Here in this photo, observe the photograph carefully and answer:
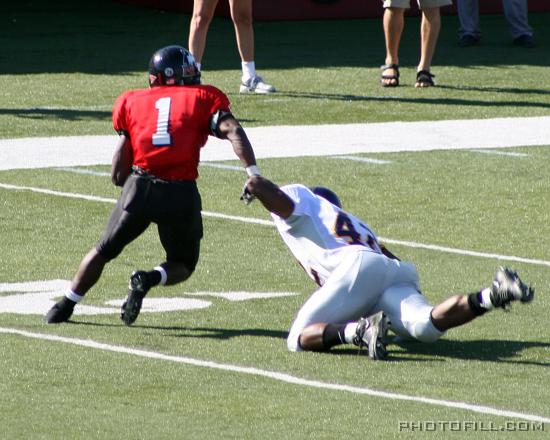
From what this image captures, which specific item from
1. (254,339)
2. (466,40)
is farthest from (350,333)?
(466,40)

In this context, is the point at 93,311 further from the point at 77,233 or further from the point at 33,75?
the point at 33,75

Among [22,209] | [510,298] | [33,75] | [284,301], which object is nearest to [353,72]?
[33,75]

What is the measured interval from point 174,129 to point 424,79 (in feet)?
32.6

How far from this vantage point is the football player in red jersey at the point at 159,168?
28.3 feet

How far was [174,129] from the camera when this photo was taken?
8.65m

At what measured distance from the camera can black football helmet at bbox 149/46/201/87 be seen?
884 centimetres

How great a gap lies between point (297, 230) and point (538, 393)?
5.52 ft

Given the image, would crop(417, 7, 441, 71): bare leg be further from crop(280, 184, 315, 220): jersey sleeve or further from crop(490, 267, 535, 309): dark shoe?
crop(490, 267, 535, 309): dark shoe

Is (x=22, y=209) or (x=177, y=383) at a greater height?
(x=177, y=383)

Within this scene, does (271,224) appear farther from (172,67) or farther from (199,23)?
(199,23)

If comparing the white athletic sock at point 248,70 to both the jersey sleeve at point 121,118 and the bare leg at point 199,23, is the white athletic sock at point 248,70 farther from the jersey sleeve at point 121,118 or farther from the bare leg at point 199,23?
the jersey sleeve at point 121,118

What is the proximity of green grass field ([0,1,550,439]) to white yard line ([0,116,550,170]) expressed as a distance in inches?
12.7

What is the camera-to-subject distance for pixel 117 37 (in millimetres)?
22938

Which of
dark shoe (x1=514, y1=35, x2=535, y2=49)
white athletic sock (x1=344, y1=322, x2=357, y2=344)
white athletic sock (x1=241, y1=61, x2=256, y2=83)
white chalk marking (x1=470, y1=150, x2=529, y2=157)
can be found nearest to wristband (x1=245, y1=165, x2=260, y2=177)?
white athletic sock (x1=344, y1=322, x2=357, y2=344)
